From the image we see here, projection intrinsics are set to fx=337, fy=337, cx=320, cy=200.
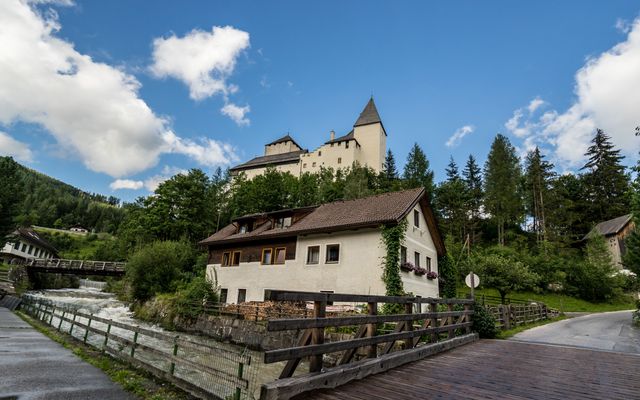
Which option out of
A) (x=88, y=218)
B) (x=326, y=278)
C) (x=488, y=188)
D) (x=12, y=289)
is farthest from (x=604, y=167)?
(x=88, y=218)

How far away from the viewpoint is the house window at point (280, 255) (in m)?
22.6

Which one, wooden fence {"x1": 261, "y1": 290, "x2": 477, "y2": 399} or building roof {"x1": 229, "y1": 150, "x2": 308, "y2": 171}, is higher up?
building roof {"x1": 229, "y1": 150, "x2": 308, "y2": 171}

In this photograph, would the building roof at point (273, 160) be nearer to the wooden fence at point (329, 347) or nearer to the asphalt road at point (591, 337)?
the asphalt road at point (591, 337)

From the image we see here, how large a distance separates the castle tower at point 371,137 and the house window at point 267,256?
46.6m

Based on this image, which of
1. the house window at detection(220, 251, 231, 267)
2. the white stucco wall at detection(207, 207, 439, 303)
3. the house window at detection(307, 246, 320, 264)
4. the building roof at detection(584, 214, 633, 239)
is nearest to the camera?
the white stucco wall at detection(207, 207, 439, 303)

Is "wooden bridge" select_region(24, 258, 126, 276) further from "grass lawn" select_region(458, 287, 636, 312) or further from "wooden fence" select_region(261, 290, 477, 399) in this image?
"wooden fence" select_region(261, 290, 477, 399)

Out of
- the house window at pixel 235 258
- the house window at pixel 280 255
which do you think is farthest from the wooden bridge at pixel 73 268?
the house window at pixel 280 255

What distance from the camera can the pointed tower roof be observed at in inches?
2776

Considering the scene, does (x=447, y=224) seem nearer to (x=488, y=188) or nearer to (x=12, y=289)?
(x=488, y=188)

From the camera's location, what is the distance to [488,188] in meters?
52.1

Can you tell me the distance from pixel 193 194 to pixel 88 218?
99.2 m

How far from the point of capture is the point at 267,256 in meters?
23.7

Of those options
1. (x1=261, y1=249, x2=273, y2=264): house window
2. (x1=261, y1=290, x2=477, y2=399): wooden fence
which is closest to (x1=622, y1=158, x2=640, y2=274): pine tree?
(x1=261, y1=290, x2=477, y2=399): wooden fence

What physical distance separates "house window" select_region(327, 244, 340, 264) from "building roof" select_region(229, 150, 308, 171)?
179 ft
